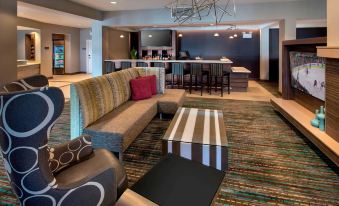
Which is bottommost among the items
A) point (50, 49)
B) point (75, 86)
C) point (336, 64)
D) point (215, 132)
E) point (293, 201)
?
point (293, 201)

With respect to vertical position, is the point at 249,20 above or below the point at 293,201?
above

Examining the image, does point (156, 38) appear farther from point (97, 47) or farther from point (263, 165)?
point (263, 165)

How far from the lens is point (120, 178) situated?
1.73m

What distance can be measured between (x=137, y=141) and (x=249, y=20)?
592cm

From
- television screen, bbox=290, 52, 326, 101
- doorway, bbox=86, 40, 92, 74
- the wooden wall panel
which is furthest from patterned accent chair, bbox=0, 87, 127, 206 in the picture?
doorway, bbox=86, 40, 92, 74

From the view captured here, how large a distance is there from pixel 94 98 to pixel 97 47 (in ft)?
21.1

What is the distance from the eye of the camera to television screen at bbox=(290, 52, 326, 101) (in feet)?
11.9

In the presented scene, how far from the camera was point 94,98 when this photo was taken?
3.11 meters

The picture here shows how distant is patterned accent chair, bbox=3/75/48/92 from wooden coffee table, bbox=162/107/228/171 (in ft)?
4.48

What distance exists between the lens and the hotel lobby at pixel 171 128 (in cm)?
125

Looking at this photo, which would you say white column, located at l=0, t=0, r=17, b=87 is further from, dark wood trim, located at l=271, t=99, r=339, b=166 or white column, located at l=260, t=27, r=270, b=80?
white column, located at l=260, t=27, r=270, b=80

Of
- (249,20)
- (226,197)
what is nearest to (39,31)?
(249,20)

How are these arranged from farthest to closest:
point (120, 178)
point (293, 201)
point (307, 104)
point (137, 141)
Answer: point (307, 104)
point (137, 141)
point (293, 201)
point (120, 178)

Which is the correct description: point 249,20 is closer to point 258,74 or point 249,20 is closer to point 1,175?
point 258,74
